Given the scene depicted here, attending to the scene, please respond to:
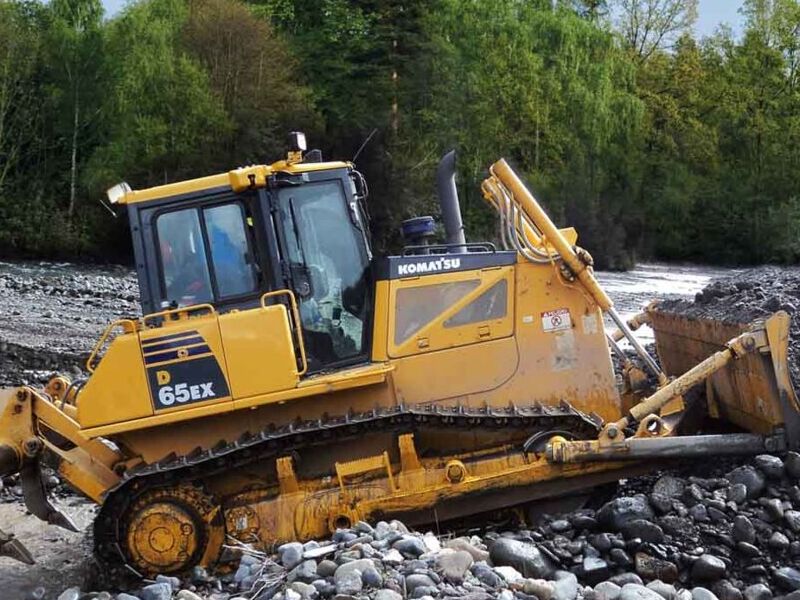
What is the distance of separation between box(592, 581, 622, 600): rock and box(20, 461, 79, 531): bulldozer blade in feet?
12.6

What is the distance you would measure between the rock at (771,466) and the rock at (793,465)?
0.14 ft

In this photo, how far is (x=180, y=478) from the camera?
21.8 ft

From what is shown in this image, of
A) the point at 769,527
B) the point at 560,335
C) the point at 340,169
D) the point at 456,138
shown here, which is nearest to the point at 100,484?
the point at 340,169

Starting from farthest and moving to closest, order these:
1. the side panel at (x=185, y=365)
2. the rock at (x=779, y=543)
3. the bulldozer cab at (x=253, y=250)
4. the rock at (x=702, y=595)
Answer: the bulldozer cab at (x=253, y=250) < the side panel at (x=185, y=365) < the rock at (x=779, y=543) < the rock at (x=702, y=595)

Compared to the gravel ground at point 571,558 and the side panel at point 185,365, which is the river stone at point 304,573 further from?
the side panel at point 185,365

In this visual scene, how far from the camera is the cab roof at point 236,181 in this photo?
22.4 feet

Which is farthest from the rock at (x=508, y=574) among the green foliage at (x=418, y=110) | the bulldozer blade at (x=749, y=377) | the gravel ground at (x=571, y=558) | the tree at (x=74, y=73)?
the tree at (x=74, y=73)

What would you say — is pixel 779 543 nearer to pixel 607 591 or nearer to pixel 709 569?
pixel 709 569

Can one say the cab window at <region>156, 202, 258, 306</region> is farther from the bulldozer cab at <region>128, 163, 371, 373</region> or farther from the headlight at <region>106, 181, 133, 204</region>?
the headlight at <region>106, 181, 133, 204</region>

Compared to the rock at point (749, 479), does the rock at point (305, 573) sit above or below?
above

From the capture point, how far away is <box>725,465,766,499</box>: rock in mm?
6566

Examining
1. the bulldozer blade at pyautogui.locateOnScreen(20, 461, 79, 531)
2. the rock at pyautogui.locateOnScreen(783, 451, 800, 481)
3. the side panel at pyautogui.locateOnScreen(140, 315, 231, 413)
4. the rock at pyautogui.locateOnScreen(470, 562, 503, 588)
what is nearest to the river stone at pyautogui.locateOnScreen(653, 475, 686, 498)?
the rock at pyautogui.locateOnScreen(783, 451, 800, 481)

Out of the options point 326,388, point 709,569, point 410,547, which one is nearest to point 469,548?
point 410,547

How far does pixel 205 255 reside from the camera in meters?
6.93
